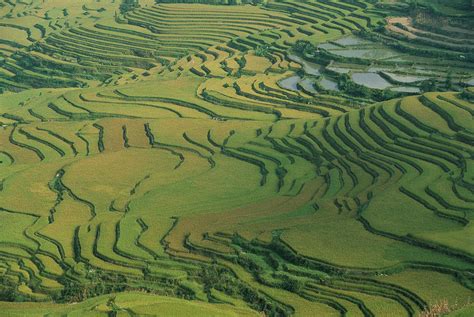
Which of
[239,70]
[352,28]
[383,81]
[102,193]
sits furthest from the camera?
[352,28]

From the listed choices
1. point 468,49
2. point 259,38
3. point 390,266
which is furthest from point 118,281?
point 259,38

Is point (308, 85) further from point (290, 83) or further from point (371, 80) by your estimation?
point (371, 80)

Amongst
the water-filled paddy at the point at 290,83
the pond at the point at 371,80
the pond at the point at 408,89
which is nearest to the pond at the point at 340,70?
the pond at the point at 371,80

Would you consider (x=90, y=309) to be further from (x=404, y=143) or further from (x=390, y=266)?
(x=404, y=143)

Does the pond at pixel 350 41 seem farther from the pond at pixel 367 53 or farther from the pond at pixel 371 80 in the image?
the pond at pixel 371 80

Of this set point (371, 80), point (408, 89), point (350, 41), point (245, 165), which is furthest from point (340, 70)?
point (245, 165)
